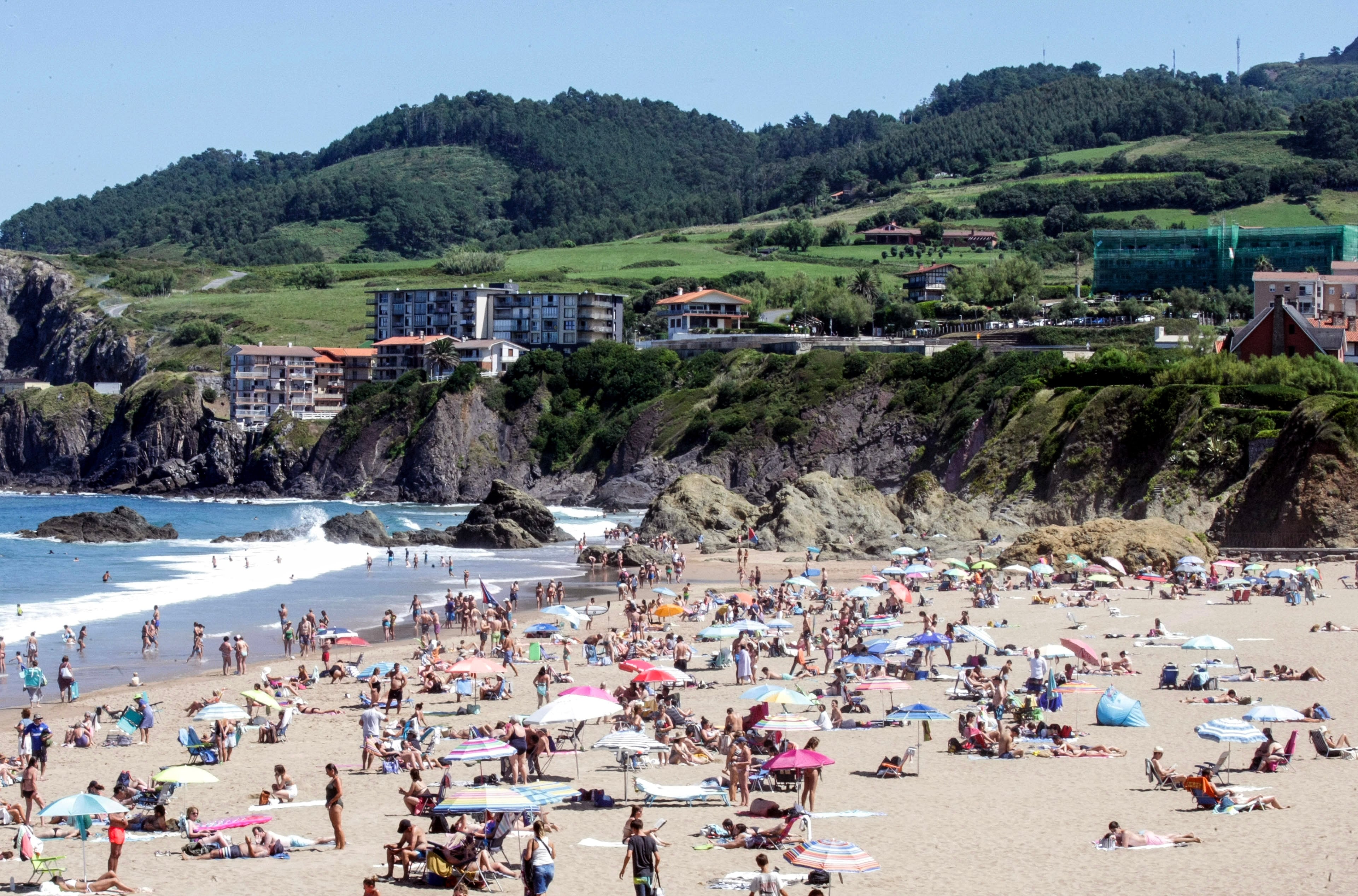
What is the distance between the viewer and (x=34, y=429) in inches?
4208

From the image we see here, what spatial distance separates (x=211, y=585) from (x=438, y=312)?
248 feet

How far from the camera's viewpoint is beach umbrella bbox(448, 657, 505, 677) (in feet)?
73.2

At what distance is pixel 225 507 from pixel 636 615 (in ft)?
190

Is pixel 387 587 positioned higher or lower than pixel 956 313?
lower

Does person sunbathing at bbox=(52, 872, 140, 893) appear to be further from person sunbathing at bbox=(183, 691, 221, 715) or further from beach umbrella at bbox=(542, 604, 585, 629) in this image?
beach umbrella at bbox=(542, 604, 585, 629)

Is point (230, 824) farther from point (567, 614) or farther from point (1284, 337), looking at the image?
point (1284, 337)

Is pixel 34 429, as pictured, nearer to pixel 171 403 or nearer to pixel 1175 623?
pixel 171 403

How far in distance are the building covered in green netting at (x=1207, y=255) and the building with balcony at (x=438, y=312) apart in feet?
157

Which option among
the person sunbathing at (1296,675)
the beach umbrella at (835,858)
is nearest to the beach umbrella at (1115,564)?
the person sunbathing at (1296,675)

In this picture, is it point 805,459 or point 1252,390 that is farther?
point 805,459

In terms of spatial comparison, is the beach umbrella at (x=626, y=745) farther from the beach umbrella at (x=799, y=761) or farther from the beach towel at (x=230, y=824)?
the beach towel at (x=230, y=824)

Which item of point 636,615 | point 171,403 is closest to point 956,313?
point 171,403

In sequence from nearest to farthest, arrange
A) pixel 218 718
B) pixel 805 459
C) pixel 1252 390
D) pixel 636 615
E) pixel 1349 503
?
1. pixel 218 718
2. pixel 636 615
3. pixel 1349 503
4. pixel 1252 390
5. pixel 805 459

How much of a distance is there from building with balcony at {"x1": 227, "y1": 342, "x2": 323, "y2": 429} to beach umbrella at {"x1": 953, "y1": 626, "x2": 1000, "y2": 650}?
8681 cm
